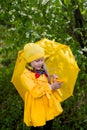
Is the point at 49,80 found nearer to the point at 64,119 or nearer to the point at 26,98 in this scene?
the point at 26,98

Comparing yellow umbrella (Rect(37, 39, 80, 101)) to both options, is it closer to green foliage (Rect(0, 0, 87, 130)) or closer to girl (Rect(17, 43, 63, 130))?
girl (Rect(17, 43, 63, 130))

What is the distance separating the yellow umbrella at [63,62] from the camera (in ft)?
15.7

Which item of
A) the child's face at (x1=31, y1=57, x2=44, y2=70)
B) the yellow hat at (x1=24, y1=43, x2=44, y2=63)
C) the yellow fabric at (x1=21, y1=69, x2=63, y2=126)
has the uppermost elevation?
the yellow hat at (x1=24, y1=43, x2=44, y2=63)

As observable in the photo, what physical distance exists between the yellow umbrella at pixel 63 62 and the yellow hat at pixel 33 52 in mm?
331

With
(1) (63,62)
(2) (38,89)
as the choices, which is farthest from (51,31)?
(2) (38,89)

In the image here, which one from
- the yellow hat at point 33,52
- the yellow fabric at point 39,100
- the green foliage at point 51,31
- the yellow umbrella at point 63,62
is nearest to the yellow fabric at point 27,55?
the yellow hat at point 33,52

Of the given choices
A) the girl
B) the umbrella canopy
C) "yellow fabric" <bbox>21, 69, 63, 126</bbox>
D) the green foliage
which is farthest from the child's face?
the green foliage

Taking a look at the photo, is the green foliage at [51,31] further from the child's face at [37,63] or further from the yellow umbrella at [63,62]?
the child's face at [37,63]

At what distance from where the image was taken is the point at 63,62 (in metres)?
4.82

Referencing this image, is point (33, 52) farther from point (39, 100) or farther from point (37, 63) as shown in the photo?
point (39, 100)

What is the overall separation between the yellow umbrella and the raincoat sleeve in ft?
1.15

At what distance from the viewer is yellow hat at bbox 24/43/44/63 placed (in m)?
4.44

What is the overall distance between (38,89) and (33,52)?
446mm

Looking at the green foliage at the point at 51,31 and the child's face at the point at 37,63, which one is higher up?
the child's face at the point at 37,63
